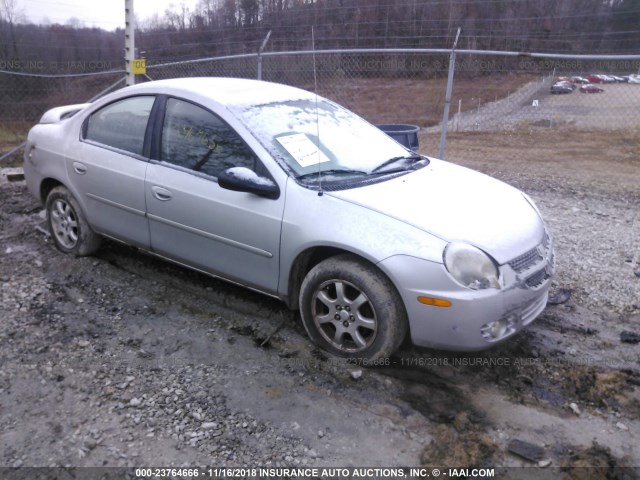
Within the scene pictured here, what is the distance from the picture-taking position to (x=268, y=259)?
354 centimetres

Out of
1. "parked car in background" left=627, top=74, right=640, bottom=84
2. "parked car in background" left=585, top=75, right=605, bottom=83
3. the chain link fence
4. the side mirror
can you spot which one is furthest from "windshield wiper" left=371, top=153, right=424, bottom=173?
"parked car in background" left=585, top=75, right=605, bottom=83

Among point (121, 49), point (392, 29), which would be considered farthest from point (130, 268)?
point (121, 49)

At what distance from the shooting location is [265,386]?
319cm

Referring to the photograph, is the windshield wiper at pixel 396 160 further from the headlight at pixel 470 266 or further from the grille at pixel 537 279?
the grille at pixel 537 279

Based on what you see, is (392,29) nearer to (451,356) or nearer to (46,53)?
(46,53)

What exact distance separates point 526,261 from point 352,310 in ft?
3.53

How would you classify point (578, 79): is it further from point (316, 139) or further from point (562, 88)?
point (316, 139)

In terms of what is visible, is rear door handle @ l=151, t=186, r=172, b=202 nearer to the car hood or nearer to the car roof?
the car roof

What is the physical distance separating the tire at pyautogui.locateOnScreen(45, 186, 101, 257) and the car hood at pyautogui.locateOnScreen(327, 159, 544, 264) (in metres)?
2.46

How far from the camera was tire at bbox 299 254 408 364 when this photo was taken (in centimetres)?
315

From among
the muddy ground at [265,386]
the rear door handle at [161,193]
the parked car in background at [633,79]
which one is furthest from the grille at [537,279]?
the parked car in background at [633,79]

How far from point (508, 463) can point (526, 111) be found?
39.3 feet

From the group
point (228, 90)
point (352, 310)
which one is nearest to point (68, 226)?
point (228, 90)

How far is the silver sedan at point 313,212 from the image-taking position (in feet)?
10.0
